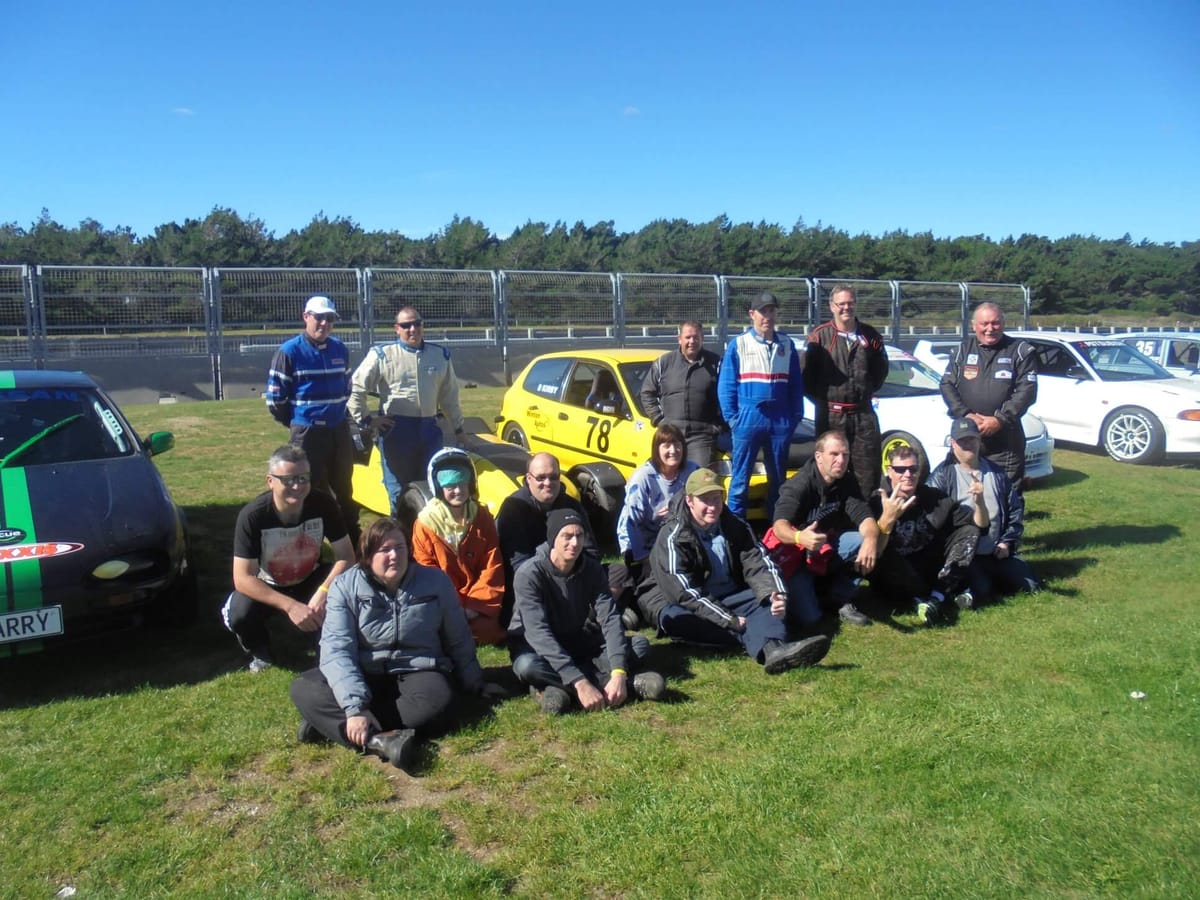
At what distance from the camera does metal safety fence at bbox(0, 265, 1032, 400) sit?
1509 centimetres

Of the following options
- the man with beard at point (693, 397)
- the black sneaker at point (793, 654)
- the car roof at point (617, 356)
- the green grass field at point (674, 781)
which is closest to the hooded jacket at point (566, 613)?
the green grass field at point (674, 781)

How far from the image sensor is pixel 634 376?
789cm

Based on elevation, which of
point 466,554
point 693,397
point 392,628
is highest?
point 693,397

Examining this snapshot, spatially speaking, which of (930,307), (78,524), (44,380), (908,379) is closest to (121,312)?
(44,380)

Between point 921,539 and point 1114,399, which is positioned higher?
point 1114,399

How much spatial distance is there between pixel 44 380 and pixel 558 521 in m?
3.59

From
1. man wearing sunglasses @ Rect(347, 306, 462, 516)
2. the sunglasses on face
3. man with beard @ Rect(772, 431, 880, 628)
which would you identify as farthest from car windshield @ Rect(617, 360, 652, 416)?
the sunglasses on face

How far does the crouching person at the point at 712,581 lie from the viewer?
481 cm

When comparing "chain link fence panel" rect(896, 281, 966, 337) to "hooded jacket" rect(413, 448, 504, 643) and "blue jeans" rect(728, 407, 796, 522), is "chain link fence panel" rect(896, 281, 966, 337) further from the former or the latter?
"hooded jacket" rect(413, 448, 504, 643)

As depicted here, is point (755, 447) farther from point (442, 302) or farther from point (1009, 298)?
point (1009, 298)

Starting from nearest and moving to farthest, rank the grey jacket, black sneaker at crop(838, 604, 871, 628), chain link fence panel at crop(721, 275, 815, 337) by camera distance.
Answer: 1. the grey jacket
2. black sneaker at crop(838, 604, 871, 628)
3. chain link fence panel at crop(721, 275, 815, 337)

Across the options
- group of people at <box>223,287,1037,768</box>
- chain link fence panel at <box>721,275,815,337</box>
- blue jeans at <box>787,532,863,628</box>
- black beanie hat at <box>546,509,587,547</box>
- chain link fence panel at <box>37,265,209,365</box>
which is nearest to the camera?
group of people at <box>223,287,1037,768</box>

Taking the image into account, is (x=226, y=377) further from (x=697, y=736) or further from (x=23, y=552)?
(x=697, y=736)

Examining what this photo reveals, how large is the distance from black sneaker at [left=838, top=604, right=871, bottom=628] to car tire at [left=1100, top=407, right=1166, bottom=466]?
24.5ft
